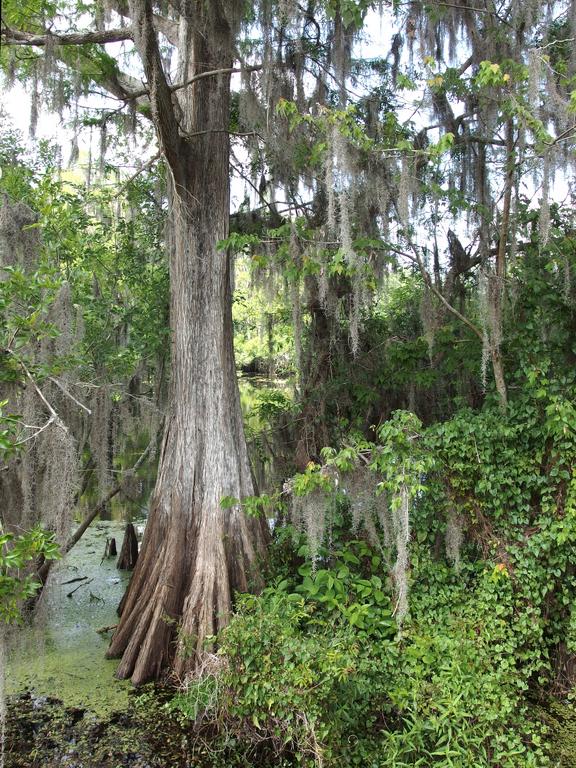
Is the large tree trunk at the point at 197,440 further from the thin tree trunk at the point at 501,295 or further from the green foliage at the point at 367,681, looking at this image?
the thin tree trunk at the point at 501,295

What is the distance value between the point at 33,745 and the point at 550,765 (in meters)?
3.55

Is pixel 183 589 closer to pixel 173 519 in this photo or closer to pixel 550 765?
pixel 173 519

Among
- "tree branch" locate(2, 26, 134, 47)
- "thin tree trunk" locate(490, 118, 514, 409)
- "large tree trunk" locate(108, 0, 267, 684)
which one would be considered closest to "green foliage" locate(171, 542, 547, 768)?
"large tree trunk" locate(108, 0, 267, 684)

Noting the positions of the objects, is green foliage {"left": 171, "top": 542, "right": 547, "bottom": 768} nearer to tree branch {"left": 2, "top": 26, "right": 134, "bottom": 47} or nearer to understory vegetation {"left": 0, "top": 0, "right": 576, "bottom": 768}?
understory vegetation {"left": 0, "top": 0, "right": 576, "bottom": 768}

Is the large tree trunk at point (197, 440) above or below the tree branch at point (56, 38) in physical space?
below

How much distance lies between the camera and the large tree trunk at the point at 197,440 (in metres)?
5.52

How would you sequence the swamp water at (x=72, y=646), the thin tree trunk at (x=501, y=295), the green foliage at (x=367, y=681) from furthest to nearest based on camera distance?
the thin tree trunk at (x=501, y=295) → the swamp water at (x=72, y=646) → the green foliage at (x=367, y=681)

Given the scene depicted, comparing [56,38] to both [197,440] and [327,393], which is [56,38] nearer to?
[197,440]

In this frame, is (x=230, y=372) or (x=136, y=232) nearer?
(x=230, y=372)

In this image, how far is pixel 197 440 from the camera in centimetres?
618

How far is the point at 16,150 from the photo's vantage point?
22.2ft

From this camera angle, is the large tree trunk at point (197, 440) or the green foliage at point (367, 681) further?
the large tree trunk at point (197, 440)

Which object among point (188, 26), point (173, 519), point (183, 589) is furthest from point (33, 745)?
point (188, 26)

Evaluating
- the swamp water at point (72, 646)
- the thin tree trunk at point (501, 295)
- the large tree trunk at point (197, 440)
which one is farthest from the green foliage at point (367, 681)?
the thin tree trunk at point (501, 295)
